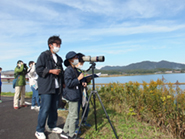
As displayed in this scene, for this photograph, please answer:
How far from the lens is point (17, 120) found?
4.54 meters

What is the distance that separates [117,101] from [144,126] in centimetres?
156

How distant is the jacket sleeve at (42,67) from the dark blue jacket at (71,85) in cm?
41

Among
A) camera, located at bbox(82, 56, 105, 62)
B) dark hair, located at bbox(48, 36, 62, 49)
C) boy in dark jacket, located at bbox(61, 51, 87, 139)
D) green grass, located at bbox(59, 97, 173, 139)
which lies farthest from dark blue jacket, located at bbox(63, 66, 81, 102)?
green grass, located at bbox(59, 97, 173, 139)

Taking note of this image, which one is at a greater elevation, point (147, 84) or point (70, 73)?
point (70, 73)

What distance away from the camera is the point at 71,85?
3.12m

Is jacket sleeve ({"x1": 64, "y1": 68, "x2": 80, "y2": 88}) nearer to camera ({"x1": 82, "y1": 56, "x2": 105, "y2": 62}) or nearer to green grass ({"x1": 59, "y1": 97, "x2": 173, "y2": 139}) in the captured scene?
camera ({"x1": 82, "y1": 56, "x2": 105, "y2": 62})

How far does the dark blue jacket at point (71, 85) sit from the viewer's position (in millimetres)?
3123

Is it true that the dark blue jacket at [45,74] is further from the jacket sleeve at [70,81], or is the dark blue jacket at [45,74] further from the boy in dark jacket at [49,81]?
the jacket sleeve at [70,81]

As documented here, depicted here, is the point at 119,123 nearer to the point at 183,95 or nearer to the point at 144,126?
the point at 144,126

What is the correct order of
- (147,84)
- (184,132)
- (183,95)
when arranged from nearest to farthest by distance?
(184,132) < (183,95) < (147,84)

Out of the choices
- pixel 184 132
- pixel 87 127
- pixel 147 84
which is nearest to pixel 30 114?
pixel 87 127

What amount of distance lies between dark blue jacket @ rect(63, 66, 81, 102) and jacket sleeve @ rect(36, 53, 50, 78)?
41cm

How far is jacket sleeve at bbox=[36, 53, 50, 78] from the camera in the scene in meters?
3.04

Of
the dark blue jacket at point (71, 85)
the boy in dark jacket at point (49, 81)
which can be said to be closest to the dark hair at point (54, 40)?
the boy in dark jacket at point (49, 81)
